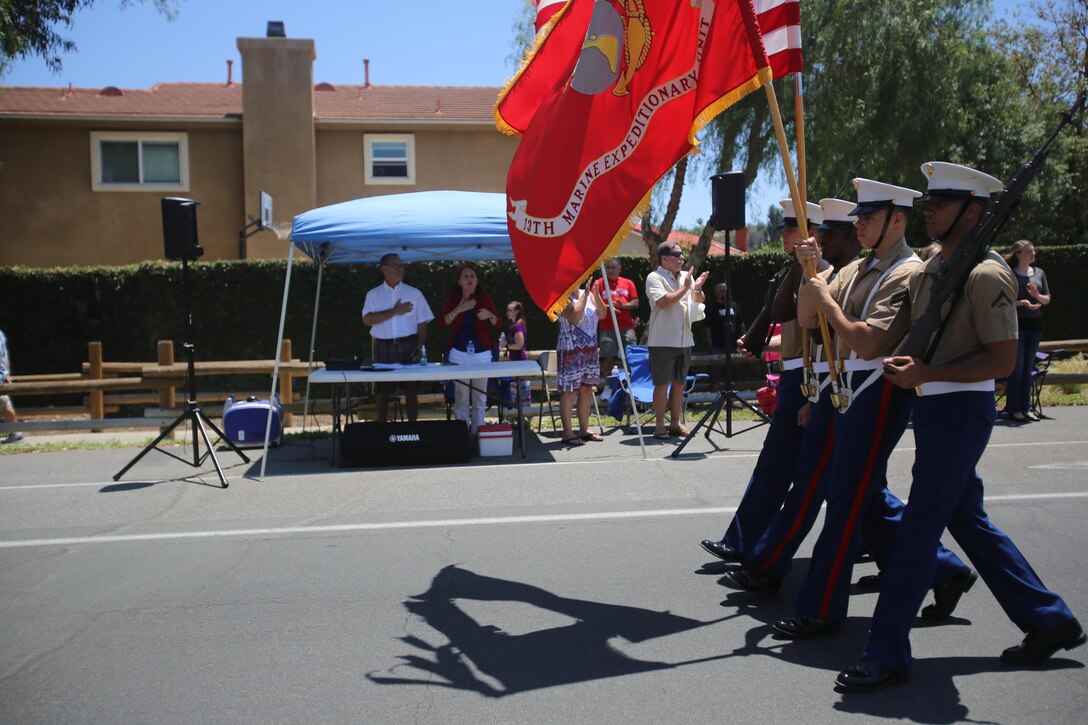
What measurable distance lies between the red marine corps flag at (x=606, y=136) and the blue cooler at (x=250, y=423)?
22.2ft

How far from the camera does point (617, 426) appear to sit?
42.8 ft

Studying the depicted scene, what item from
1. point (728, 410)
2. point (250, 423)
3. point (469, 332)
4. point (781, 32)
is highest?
point (781, 32)

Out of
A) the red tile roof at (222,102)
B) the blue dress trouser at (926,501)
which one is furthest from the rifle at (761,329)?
the red tile roof at (222,102)

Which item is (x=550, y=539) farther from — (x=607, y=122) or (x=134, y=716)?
(x=134, y=716)

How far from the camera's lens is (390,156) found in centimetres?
2580

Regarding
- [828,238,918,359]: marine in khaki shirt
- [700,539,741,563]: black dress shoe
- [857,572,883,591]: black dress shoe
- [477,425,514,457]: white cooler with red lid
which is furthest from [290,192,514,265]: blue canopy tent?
[828,238,918,359]: marine in khaki shirt

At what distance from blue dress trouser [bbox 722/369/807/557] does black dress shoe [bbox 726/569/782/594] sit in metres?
0.14

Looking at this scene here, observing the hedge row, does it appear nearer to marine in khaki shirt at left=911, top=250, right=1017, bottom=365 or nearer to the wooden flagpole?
the wooden flagpole

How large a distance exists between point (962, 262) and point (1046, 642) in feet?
5.73

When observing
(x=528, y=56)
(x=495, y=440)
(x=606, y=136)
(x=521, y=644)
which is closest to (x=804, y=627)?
(x=521, y=644)

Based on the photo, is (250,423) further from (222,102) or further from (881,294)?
(222,102)

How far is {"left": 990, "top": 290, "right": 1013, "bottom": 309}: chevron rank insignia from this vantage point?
13.2 feet

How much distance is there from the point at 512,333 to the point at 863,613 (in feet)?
27.2

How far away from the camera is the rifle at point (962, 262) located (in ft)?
13.2
